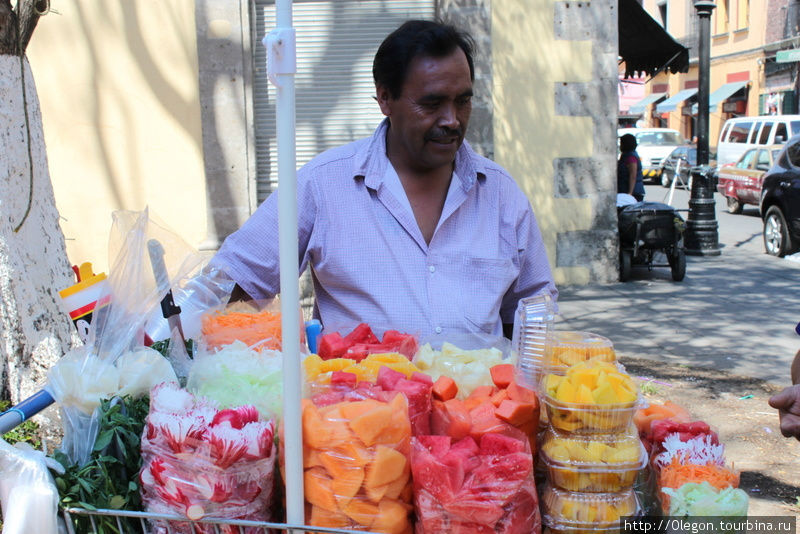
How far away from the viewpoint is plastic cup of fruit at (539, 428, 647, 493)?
1.54m

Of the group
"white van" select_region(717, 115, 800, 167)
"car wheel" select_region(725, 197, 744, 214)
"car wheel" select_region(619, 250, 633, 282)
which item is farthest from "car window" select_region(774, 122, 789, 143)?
"car wheel" select_region(619, 250, 633, 282)

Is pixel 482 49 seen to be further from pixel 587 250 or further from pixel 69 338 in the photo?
pixel 69 338

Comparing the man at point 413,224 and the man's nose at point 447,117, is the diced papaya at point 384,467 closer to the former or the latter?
the man at point 413,224

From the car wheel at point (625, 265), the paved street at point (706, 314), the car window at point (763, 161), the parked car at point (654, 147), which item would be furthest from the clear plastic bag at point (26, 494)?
the parked car at point (654, 147)

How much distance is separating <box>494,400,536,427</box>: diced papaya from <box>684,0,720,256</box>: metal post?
1120cm

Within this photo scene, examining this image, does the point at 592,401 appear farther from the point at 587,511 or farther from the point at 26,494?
the point at 26,494

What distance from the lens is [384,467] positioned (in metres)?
1.47

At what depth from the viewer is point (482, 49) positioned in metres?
8.73

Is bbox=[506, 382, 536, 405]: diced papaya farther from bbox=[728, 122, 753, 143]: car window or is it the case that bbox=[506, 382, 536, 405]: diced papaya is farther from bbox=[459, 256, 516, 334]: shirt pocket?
bbox=[728, 122, 753, 143]: car window

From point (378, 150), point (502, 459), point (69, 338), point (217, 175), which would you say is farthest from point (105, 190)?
point (502, 459)

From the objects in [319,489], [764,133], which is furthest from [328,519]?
[764,133]

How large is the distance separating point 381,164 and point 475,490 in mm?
1372

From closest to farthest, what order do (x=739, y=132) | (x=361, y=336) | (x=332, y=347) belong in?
1. (x=332, y=347)
2. (x=361, y=336)
3. (x=739, y=132)

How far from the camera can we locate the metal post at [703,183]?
11859mm
